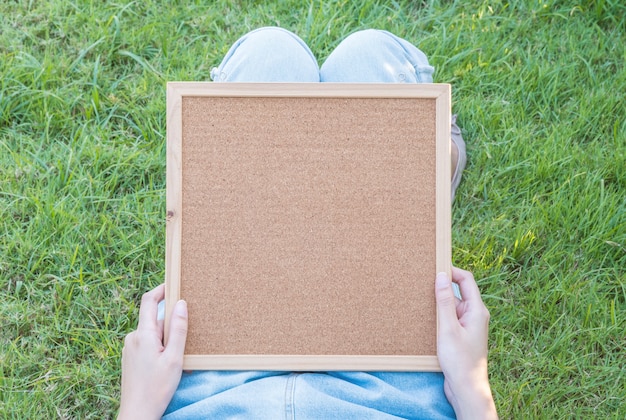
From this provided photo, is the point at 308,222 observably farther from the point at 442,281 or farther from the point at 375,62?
the point at 375,62

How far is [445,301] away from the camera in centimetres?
122

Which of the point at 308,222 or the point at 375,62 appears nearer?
the point at 308,222

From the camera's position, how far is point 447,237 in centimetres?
123

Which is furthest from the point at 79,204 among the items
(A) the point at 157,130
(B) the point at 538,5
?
(B) the point at 538,5

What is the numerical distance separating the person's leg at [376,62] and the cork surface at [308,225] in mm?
410

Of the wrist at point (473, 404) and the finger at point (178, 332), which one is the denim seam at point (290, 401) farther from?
the wrist at point (473, 404)

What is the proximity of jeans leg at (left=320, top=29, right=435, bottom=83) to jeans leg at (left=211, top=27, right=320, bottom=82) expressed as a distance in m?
0.07

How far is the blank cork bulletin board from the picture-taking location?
1223 millimetres

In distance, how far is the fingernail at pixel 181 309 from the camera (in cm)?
121

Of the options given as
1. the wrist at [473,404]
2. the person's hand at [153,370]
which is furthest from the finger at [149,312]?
the wrist at [473,404]

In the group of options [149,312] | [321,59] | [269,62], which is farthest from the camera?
[321,59]

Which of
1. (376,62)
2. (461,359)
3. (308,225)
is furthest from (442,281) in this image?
(376,62)

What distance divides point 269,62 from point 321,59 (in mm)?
480

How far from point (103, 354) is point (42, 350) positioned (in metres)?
0.18
